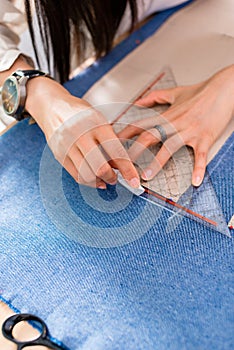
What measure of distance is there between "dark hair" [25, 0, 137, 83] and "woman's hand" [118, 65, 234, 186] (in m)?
0.20

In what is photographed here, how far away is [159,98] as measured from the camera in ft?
2.63

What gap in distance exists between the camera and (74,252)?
633 mm

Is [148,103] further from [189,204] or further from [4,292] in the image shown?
[4,292]

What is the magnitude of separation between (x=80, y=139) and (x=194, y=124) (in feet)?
0.62

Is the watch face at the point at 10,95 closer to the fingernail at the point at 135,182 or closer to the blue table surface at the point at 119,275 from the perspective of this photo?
the blue table surface at the point at 119,275

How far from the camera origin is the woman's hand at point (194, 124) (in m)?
0.70

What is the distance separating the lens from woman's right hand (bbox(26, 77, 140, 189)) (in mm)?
658

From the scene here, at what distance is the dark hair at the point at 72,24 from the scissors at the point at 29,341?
452 mm

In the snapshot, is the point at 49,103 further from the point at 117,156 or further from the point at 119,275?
the point at 119,275

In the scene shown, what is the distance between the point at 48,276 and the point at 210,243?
0.22 m

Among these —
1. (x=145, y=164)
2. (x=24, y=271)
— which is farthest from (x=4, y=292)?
(x=145, y=164)

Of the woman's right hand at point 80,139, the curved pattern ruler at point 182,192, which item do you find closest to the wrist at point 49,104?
the woman's right hand at point 80,139

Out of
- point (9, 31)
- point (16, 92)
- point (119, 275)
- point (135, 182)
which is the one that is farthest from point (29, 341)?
point (9, 31)

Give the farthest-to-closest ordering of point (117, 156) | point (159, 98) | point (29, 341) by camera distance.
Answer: point (159, 98)
point (117, 156)
point (29, 341)
